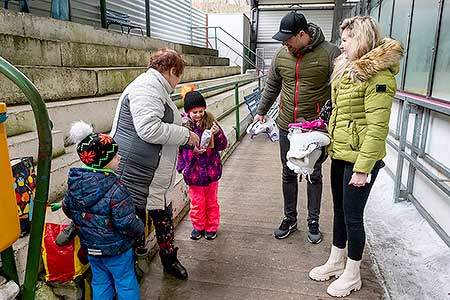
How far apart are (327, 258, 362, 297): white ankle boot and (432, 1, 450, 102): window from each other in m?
1.58

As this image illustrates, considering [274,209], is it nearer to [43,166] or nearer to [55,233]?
[55,233]

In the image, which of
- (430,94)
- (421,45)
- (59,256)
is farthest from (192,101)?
(421,45)

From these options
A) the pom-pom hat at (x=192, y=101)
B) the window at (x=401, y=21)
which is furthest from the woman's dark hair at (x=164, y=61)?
the window at (x=401, y=21)

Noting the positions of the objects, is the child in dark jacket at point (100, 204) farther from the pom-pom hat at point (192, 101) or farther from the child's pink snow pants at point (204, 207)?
the child's pink snow pants at point (204, 207)

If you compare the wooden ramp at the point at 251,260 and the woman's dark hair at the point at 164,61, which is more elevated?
the woman's dark hair at the point at 164,61

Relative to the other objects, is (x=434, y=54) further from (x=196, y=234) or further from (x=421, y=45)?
(x=196, y=234)

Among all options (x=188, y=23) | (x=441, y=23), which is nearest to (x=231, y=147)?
(x=441, y=23)

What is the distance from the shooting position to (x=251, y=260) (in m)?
2.57

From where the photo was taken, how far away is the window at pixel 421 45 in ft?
11.1

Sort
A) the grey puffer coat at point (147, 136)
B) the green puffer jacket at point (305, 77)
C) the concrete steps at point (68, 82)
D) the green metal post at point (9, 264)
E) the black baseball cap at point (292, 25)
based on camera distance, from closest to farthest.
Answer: the green metal post at point (9, 264), the grey puffer coat at point (147, 136), the black baseball cap at point (292, 25), the green puffer jacket at point (305, 77), the concrete steps at point (68, 82)

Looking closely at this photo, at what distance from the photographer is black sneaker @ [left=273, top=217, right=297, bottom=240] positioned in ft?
9.39

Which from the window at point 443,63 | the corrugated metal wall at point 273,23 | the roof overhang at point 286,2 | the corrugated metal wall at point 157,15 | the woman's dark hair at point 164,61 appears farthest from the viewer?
the corrugated metal wall at point 273,23

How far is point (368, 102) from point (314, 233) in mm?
1334

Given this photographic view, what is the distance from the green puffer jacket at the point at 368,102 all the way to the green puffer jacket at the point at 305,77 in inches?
21.0
